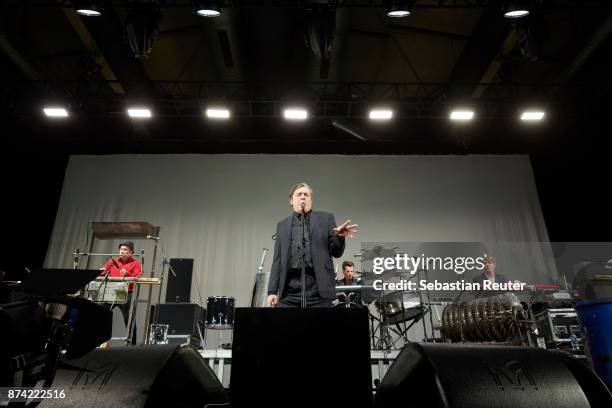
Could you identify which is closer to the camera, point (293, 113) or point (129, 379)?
point (129, 379)

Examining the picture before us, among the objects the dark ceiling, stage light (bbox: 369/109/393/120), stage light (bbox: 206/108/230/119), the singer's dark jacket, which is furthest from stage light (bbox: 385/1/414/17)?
stage light (bbox: 206/108/230/119)

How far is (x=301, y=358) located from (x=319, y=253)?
1801 millimetres

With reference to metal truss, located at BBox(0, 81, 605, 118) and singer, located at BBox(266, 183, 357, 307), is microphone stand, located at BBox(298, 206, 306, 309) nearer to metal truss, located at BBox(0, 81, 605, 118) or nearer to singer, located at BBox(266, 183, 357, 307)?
singer, located at BBox(266, 183, 357, 307)

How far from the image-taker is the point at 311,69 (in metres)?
7.63

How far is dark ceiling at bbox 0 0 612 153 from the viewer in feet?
19.8

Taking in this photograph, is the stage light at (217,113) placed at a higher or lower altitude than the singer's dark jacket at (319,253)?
higher

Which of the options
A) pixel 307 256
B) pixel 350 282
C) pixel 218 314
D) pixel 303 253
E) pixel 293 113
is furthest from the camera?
pixel 293 113

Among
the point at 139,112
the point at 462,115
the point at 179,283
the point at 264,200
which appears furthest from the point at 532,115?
the point at 139,112

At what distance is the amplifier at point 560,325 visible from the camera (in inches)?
199

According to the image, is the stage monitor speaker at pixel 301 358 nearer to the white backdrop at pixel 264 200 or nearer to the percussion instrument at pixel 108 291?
the percussion instrument at pixel 108 291

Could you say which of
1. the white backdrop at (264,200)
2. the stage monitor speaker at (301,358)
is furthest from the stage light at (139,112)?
the stage monitor speaker at (301,358)

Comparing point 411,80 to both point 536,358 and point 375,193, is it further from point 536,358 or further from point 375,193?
point 536,358

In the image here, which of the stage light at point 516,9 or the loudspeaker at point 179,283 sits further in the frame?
the loudspeaker at point 179,283

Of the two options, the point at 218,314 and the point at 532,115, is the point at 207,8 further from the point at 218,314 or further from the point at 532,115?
the point at 532,115
